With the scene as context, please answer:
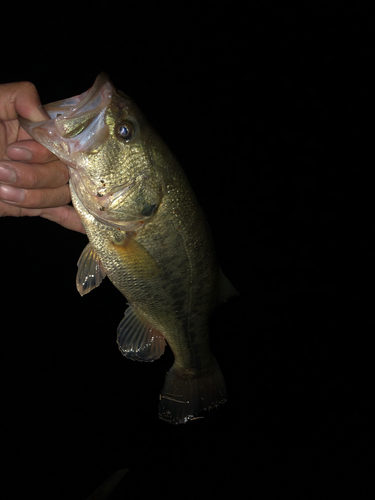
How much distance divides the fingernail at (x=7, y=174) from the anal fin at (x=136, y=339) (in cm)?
76

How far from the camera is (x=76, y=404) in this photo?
3.31 meters

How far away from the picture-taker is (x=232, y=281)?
3834 mm

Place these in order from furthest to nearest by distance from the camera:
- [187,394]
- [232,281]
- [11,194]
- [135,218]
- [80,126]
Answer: [232,281] < [187,394] < [11,194] < [135,218] < [80,126]

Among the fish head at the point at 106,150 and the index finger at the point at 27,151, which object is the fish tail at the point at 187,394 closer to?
the fish head at the point at 106,150

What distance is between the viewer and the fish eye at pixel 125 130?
0.97 metres

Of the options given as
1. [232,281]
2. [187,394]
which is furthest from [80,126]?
[232,281]

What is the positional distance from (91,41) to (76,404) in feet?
14.4

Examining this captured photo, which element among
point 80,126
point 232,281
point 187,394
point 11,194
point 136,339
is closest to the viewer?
point 80,126

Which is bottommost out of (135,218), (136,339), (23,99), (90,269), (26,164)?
Result: (136,339)

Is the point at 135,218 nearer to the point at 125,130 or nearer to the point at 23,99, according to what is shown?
the point at 125,130

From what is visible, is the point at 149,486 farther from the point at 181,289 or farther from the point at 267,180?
the point at 267,180

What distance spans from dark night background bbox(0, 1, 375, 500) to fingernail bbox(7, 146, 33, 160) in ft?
7.46

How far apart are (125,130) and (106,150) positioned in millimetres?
98

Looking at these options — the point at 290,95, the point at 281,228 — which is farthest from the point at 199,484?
the point at 290,95
